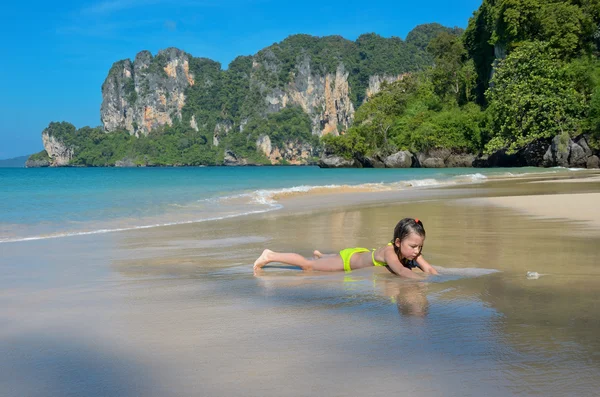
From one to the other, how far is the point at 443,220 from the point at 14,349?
854 cm

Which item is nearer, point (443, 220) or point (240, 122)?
point (443, 220)

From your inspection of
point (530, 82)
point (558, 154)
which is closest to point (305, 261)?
point (558, 154)

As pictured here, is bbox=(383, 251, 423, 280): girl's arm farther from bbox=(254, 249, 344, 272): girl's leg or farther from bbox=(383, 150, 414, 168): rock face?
bbox=(383, 150, 414, 168): rock face

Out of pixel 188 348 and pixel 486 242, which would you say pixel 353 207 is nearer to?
pixel 486 242

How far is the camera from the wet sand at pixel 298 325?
9.05 ft

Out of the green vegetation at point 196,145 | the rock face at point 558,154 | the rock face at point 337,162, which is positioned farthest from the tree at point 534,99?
the green vegetation at point 196,145

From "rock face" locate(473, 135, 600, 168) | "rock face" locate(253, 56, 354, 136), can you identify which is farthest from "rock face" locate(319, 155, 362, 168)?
"rock face" locate(253, 56, 354, 136)

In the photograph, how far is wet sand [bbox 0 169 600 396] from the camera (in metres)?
2.76

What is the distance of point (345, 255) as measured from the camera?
5.92 meters

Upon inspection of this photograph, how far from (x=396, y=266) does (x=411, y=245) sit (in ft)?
0.84

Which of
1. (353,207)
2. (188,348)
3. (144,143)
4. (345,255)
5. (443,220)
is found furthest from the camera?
(144,143)

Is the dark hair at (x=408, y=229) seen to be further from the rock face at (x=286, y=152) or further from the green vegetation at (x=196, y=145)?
the rock face at (x=286, y=152)

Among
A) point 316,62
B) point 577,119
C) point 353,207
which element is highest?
point 316,62

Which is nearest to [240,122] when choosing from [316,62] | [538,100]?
[316,62]
